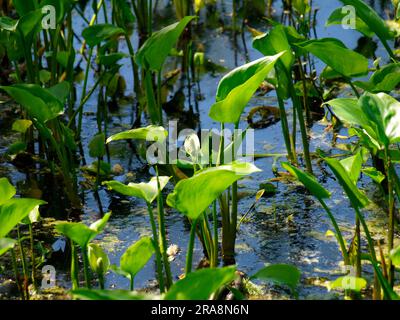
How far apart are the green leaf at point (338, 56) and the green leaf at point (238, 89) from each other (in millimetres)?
196

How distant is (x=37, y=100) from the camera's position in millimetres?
1841

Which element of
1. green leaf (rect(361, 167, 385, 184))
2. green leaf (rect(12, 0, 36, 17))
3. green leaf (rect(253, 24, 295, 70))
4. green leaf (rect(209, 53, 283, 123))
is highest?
green leaf (rect(12, 0, 36, 17))

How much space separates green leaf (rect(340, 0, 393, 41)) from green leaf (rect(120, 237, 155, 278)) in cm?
79

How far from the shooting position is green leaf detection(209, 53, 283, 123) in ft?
5.11

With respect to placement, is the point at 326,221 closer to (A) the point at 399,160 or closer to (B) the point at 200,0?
(A) the point at 399,160

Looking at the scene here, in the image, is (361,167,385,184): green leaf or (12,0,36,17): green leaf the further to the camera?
(12,0,36,17): green leaf

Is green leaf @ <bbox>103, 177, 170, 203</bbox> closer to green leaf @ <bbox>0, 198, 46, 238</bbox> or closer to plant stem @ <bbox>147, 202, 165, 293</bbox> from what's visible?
plant stem @ <bbox>147, 202, 165, 293</bbox>

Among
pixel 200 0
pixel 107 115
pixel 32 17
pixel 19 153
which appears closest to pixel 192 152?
pixel 32 17

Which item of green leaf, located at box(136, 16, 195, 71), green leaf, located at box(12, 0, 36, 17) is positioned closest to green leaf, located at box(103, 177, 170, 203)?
green leaf, located at box(136, 16, 195, 71)

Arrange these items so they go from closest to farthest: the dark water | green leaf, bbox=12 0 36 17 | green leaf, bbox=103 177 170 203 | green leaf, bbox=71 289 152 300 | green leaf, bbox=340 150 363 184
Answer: green leaf, bbox=71 289 152 300 < green leaf, bbox=103 177 170 203 < green leaf, bbox=340 150 363 184 < the dark water < green leaf, bbox=12 0 36 17

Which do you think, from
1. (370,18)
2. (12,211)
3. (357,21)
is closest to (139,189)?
(12,211)

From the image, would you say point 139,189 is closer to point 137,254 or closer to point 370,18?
point 137,254

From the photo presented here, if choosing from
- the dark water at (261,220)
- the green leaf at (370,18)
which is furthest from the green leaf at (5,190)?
the green leaf at (370,18)
